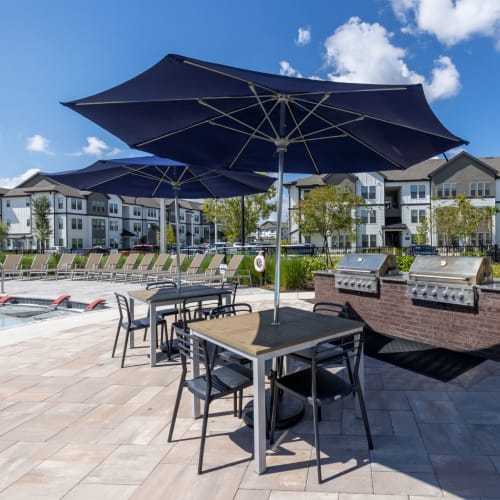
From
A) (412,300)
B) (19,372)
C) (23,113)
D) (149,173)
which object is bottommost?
(19,372)

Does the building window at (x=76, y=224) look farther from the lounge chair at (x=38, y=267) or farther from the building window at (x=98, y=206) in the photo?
the lounge chair at (x=38, y=267)

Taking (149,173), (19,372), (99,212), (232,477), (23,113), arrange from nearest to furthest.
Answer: (232,477), (19,372), (149,173), (23,113), (99,212)

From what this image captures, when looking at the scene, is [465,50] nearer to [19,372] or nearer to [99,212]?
[19,372]

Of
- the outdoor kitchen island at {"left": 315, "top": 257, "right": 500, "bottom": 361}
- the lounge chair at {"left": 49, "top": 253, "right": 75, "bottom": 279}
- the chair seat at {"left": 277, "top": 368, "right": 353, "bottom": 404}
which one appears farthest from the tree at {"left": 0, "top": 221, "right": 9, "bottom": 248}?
the chair seat at {"left": 277, "top": 368, "right": 353, "bottom": 404}

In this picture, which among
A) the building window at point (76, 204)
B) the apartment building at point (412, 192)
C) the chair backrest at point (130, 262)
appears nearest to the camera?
the chair backrest at point (130, 262)

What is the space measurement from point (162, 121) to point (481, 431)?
3.74 metres

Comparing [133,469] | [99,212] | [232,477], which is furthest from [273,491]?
[99,212]

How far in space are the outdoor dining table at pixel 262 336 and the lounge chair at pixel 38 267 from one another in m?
14.1

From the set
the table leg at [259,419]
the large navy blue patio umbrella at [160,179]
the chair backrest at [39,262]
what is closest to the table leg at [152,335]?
the large navy blue patio umbrella at [160,179]

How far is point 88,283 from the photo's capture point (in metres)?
13.1

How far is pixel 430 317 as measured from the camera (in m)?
4.87

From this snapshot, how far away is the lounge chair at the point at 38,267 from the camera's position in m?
14.5

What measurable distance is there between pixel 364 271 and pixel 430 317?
116 cm

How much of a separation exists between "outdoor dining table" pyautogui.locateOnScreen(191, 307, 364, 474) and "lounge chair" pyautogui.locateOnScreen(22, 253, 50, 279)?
14.1m
